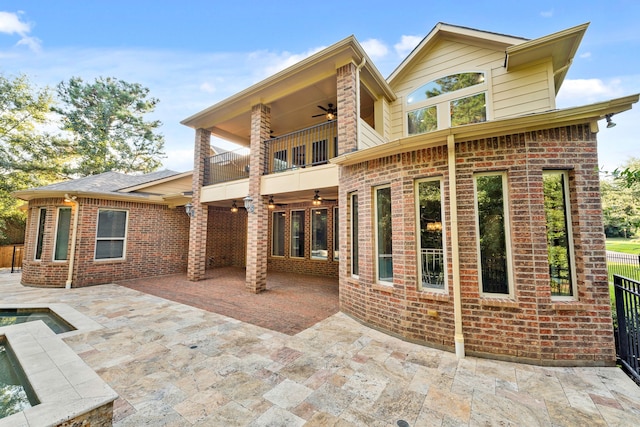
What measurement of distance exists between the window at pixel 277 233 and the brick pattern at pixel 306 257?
10cm

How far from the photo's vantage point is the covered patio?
5008 mm

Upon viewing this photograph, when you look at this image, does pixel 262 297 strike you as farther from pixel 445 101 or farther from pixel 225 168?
pixel 445 101

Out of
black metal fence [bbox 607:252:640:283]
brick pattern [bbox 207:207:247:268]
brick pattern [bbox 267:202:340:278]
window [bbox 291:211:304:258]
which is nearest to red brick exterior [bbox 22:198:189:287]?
brick pattern [bbox 207:207:247:268]

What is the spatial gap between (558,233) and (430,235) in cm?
166

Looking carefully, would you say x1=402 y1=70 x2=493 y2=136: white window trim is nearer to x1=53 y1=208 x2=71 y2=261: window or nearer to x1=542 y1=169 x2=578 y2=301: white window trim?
x1=542 y1=169 x2=578 y2=301: white window trim

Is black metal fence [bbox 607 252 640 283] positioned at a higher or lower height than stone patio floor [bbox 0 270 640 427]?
higher

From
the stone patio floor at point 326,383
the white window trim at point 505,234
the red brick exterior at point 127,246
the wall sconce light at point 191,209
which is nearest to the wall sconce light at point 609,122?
the white window trim at point 505,234

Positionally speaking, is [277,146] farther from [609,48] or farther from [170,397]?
[609,48]

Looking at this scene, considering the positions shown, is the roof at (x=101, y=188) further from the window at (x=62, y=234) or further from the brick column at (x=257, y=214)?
the brick column at (x=257, y=214)

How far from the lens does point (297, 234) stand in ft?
35.6

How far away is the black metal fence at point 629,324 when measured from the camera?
312cm

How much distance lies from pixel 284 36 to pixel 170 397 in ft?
43.3

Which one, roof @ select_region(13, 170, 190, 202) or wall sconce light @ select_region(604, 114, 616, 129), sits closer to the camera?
wall sconce light @ select_region(604, 114, 616, 129)

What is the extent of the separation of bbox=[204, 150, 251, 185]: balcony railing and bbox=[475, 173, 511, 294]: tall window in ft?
24.2
